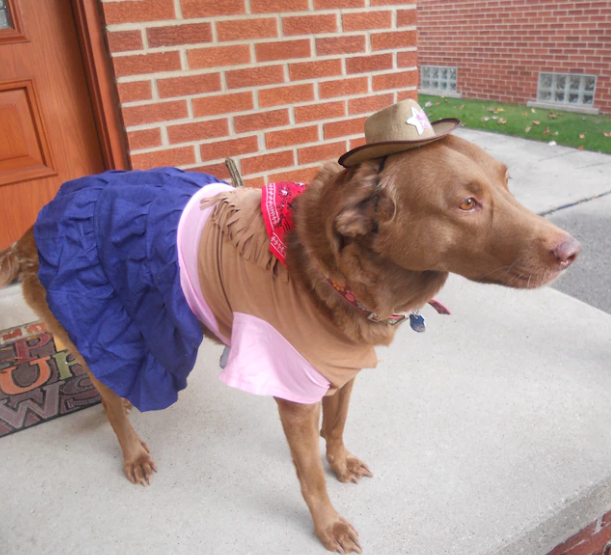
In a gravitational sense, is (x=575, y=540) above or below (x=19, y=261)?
below

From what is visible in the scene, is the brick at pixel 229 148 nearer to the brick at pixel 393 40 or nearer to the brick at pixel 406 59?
the brick at pixel 393 40

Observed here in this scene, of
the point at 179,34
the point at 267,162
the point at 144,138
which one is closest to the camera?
the point at 179,34

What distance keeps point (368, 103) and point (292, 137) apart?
23.7 inches

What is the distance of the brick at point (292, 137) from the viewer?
352 cm

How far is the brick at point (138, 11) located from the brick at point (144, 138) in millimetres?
575

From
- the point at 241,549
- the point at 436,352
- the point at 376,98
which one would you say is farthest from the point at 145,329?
the point at 376,98

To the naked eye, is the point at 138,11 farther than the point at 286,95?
No

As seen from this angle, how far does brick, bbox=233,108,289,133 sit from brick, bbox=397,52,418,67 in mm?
887

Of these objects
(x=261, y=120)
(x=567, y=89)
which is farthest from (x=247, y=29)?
(x=567, y=89)

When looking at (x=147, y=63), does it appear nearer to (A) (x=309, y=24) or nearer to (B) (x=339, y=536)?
(A) (x=309, y=24)

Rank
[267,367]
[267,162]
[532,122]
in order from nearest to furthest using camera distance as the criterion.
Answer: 1. [267,367]
2. [267,162]
3. [532,122]

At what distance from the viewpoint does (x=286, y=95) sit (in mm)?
3453

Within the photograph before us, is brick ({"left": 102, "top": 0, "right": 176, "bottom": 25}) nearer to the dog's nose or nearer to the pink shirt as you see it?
the pink shirt

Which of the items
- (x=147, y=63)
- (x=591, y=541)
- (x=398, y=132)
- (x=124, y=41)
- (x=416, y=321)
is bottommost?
(x=591, y=541)
